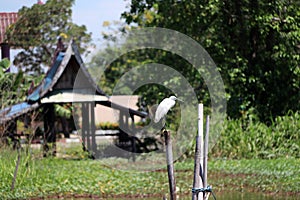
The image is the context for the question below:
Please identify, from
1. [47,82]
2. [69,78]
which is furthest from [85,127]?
[47,82]

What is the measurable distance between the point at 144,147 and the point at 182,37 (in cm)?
361

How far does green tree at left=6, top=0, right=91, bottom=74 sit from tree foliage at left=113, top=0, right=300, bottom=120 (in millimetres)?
8991

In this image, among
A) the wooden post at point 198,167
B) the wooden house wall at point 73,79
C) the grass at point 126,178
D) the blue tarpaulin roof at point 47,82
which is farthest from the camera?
the wooden house wall at point 73,79

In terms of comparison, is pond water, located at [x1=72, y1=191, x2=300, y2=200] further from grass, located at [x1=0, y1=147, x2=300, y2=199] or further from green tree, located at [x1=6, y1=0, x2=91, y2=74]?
green tree, located at [x1=6, y1=0, x2=91, y2=74]

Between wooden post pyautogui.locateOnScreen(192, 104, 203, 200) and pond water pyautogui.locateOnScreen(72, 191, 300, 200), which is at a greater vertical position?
wooden post pyautogui.locateOnScreen(192, 104, 203, 200)

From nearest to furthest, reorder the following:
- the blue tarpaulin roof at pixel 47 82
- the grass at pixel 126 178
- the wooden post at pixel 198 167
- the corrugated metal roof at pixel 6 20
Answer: the wooden post at pixel 198 167 → the grass at pixel 126 178 → the blue tarpaulin roof at pixel 47 82 → the corrugated metal roof at pixel 6 20

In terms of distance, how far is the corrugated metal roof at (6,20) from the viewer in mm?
26464

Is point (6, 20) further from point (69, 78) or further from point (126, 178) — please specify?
point (126, 178)

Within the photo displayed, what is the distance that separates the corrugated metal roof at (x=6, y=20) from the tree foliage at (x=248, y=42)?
26.9 feet

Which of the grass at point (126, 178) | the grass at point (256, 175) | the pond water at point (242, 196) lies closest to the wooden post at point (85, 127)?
the grass at point (126, 178)

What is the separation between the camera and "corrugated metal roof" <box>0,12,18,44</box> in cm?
2646

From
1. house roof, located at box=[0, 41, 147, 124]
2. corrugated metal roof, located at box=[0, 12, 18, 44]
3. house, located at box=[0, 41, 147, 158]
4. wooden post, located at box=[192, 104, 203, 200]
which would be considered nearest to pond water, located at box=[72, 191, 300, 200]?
wooden post, located at box=[192, 104, 203, 200]

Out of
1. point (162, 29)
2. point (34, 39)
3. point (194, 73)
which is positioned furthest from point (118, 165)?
point (34, 39)

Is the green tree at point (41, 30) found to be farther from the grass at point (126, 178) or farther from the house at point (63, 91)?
the grass at point (126, 178)
